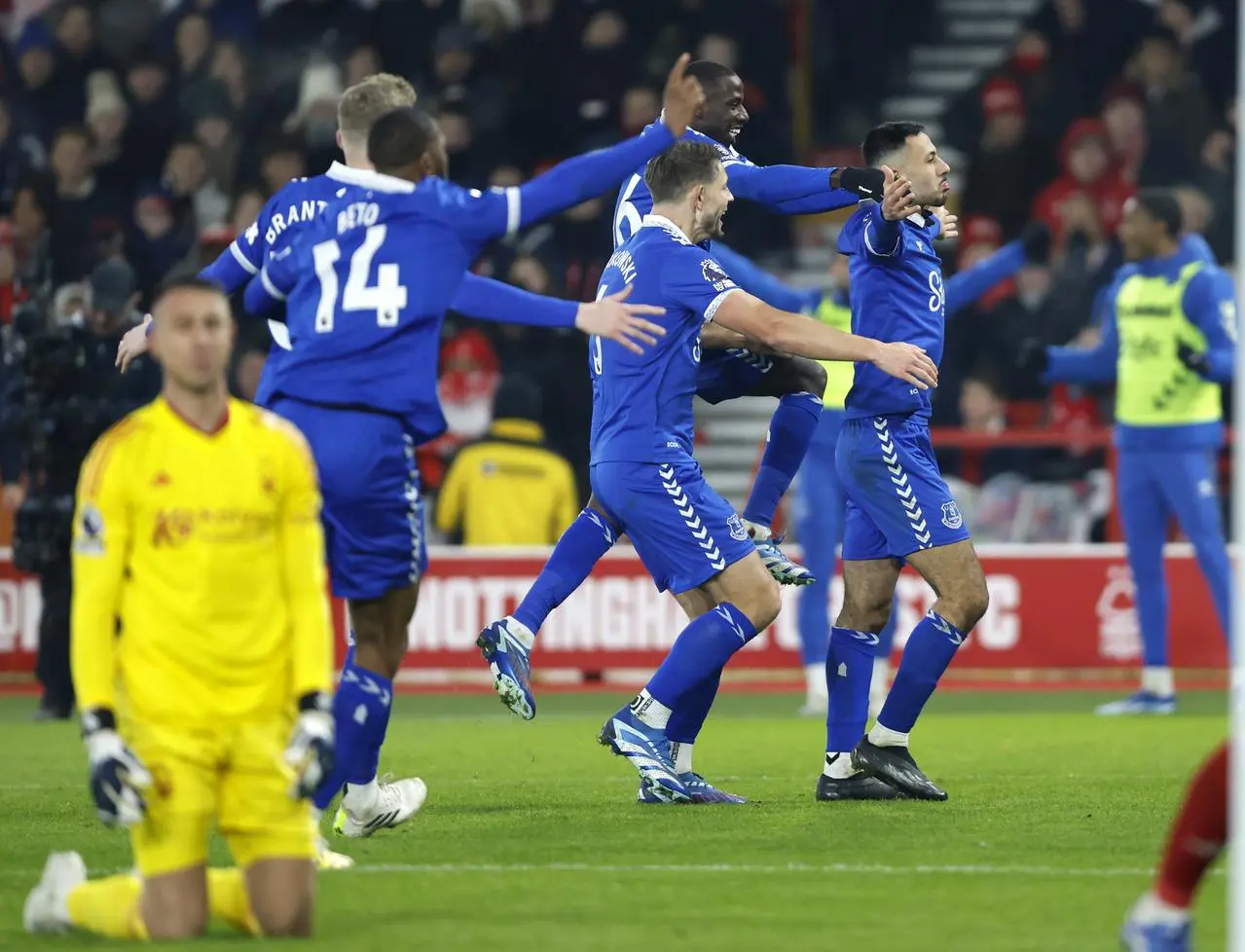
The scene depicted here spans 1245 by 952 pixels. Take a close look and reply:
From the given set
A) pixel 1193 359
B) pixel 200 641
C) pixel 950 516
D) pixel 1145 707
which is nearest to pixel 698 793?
pixel 950 516

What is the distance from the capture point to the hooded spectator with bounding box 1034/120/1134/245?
55.9 ft

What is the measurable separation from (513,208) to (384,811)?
193cm

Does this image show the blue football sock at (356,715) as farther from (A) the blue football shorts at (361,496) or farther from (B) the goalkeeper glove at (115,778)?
(B) the goalkeeper glove at (115,778)

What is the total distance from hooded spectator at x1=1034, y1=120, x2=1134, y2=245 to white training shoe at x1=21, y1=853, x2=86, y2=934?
12459 mm

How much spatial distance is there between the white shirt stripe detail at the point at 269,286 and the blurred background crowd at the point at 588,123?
8.46m

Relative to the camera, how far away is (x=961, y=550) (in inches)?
327

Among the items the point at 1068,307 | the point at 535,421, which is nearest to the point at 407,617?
the point at 535,421

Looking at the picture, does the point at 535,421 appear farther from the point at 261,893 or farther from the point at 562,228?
the point at 261,893

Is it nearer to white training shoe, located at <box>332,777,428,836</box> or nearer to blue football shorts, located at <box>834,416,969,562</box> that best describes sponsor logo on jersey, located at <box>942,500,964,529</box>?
blue football shorts, located at <box>834,416,969,562</box>

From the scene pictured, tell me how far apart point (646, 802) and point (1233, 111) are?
11201 mm

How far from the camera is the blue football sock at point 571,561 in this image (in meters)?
8.62

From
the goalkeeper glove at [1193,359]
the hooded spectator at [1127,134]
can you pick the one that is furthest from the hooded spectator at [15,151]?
the goalkeeper glove at [1193,359]

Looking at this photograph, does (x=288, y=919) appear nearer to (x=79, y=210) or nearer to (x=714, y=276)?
(x=714, y=276)

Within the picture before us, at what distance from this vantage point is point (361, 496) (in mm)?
6766
